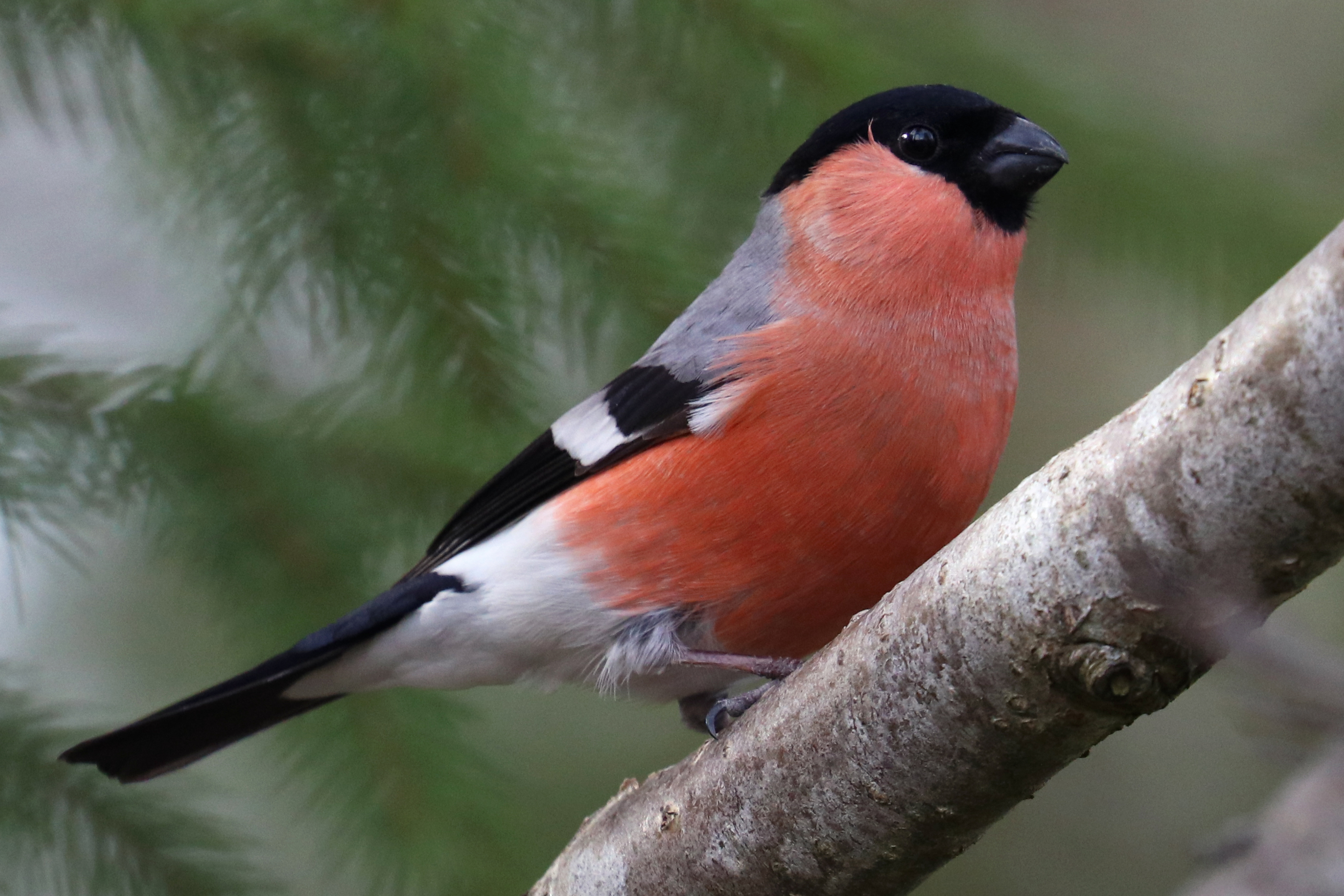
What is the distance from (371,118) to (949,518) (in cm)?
142

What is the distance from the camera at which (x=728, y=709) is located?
7.57 feet

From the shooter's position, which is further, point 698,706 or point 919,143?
point 698,706

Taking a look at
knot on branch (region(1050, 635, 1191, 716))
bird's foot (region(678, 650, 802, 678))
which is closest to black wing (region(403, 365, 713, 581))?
bird's foot (region(678, 650, 802, 678))

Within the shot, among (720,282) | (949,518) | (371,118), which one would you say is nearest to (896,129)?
(720,282)

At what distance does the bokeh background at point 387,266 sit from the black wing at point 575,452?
13 cm

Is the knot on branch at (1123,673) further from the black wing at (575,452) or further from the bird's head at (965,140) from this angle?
the bird's head at (965,140)

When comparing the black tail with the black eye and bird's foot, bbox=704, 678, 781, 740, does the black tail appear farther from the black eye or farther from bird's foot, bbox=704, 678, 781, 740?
the black eye

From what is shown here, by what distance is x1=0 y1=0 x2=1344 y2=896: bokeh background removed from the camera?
2541 millimetres

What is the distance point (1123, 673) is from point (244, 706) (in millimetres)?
2129

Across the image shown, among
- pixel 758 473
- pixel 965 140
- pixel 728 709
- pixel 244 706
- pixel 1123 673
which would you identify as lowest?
pixel 1123 673

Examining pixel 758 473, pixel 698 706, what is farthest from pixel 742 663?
pixel 698 706

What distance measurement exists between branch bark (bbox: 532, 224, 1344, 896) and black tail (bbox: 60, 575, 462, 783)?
0.99 m

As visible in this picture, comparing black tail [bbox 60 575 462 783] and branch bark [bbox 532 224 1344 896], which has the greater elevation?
black tail [bbox 60 575 462 783]

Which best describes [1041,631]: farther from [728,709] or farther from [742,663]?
[742,663]
